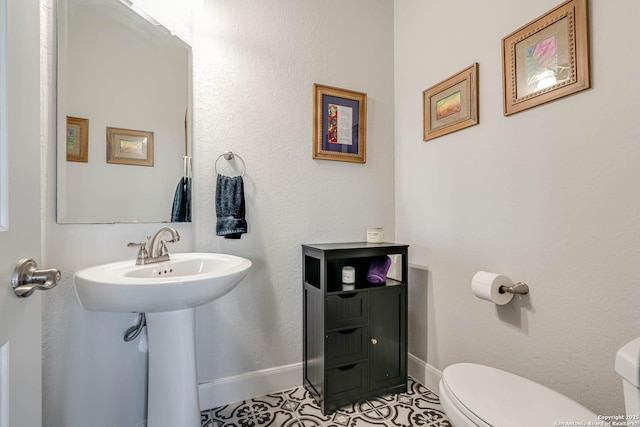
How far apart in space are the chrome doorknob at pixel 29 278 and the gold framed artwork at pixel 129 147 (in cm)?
84

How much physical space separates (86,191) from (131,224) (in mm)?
214

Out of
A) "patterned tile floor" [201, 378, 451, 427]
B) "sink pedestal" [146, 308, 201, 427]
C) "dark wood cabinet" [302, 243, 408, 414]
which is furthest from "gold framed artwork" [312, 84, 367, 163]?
"patterned tile floor" [201, 378, 451, 427]

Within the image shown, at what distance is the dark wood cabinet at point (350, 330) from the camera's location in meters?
1.52

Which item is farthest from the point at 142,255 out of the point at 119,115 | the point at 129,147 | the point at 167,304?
the point at 119,115

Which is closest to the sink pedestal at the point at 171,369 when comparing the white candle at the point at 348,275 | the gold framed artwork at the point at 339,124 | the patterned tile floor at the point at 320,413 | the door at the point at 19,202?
the patterned tile floor at the point at 320,413

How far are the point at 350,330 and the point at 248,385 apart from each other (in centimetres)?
65

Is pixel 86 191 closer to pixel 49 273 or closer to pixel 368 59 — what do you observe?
pixel 49 273

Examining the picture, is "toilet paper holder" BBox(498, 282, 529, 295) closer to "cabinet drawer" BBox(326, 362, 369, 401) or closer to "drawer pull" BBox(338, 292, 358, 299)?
"drawer pull" BBox(338, 292, 358, 299)

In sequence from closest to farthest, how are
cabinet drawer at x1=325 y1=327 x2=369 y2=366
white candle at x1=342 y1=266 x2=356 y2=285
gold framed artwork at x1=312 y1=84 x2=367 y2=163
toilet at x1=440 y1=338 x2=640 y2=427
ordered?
1. toilet at x1=440 y1=338 x2=640 y2=427
2. cabinet drawer at x1=325 y1=327 x2=369 y2=366
3. white candle at x1=342 y1=266 x2=356 y2=285
4. gold framed artwork at x1=312 y1=84 x2=367 y2=163

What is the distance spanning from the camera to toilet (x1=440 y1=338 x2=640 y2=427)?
33.6 inches

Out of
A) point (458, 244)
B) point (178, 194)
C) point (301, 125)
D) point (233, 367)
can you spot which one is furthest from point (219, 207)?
point (458, 244)

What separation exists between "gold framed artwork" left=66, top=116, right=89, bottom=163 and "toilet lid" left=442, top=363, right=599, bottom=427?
66.1 inches

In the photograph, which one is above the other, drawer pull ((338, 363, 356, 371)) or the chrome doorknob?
the chrome doorknob

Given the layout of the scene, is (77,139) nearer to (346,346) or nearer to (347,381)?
(346,346)
